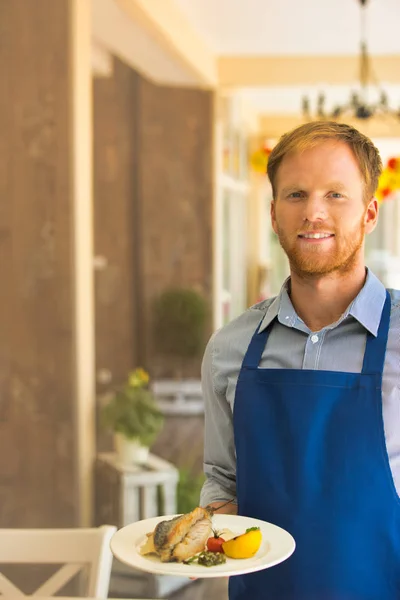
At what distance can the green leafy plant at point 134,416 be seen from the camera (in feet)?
13.5

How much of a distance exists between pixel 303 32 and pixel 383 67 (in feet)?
3.40

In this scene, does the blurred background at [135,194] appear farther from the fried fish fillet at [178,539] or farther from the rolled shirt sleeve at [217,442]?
the fried fish fillet at [178,539]

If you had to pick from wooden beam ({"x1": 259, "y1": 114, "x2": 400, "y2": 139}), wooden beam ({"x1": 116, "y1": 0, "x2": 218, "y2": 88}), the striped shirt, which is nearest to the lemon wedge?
the striped shirt

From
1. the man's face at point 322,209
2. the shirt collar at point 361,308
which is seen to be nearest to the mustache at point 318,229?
the man's face at point 322,209

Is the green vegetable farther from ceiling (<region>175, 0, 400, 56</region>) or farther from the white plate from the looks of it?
ceiling (<region>175, 0, 400, 56</region>)

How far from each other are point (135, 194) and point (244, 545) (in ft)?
23.0

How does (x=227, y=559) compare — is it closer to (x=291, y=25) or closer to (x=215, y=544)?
(x=215, y=544)

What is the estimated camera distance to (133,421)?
4113 millimetres

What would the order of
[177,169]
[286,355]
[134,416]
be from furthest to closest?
[177,169]
[134,416]
[286,355]

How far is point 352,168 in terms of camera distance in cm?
149

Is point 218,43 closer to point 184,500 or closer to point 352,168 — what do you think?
point 184,500

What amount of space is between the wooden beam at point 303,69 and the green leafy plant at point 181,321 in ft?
6.63

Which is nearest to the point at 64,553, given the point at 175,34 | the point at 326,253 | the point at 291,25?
the point at 326,253

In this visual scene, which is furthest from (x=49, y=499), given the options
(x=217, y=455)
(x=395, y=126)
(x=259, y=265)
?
(x=395, y=126)
